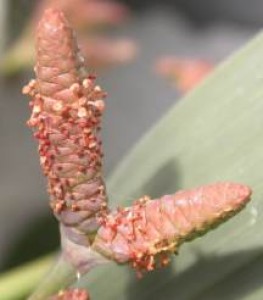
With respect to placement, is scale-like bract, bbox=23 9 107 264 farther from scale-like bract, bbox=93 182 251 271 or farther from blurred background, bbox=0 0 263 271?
blurred background, bbox=0 0 263 271

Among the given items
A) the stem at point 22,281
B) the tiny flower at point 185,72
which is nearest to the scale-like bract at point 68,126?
the stem at point 22,281

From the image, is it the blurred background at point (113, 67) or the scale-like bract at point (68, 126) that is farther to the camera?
the blurred background at point (113, 67)

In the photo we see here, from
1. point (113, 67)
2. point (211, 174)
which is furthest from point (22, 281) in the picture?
point (113, 67)

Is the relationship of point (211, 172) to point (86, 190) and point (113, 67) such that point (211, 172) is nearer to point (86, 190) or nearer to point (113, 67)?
point (86, 190)

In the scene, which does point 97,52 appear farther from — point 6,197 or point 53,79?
point 53,79

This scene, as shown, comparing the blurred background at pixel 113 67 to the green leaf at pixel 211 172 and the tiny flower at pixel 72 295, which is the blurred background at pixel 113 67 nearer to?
the green leaf at pixel 211 172

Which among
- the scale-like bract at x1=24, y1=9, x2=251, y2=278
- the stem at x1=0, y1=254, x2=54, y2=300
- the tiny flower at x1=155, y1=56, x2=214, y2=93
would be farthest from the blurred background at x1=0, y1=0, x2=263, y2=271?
the scale-like bract at x1=24, y1=9, x2=251, y2=278

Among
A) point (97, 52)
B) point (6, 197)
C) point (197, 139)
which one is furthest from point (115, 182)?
point (6, 197)

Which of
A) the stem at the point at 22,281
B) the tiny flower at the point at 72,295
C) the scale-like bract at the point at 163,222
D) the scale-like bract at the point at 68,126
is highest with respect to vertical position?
the scale-like bract at the point at 68,126
